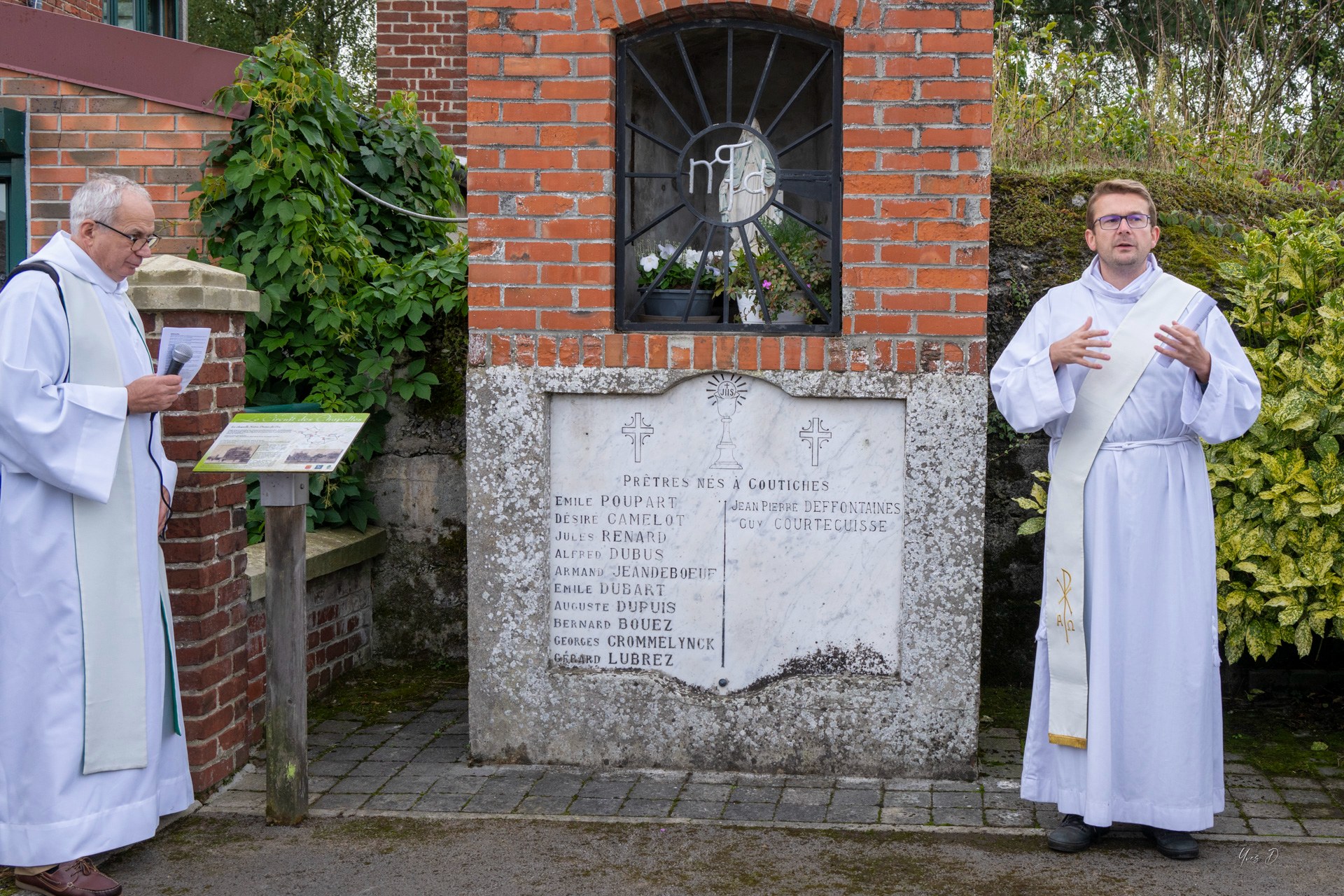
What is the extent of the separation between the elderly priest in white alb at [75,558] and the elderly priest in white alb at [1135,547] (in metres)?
2.73

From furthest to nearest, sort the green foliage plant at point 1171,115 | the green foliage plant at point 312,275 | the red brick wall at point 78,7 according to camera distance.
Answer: the red brick wall at point 78,7, the green foliage plant at point 1171,115, the green foliage plant at point 312,275

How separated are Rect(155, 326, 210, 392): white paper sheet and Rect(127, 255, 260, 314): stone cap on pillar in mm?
404

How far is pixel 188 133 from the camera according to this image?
6062 mm

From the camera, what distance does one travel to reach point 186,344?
12.9ft

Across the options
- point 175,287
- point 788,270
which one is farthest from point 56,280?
point 788,270

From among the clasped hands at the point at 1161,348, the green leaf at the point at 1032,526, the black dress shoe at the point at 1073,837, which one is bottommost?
the black dress shoe at the point at 1073,837

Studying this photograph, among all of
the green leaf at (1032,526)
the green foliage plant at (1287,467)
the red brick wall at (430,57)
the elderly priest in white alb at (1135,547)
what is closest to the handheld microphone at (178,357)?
the elderly priest in white alb at (1135,547)

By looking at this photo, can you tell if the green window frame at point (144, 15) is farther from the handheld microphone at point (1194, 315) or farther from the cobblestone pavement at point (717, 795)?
the handheld microphone at point (1194, 315)

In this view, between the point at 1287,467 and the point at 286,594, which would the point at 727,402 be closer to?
the point at 286,594

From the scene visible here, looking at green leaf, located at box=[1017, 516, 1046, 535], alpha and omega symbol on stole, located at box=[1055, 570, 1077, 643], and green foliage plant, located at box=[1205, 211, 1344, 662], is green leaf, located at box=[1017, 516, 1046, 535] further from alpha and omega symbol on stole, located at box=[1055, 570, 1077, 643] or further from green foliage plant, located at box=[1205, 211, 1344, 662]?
alpha and omega symbol on stole, located at box=[1055, 570, 1077, 643]

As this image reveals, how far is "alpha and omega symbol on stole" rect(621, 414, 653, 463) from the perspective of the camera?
4750 millimetres

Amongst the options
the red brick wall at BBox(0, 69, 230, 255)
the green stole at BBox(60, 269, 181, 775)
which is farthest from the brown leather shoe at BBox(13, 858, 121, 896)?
the red brick wall at BBox(0, 69, 230, 255)

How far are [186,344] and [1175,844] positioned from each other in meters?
3.42

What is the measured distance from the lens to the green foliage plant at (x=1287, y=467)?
15.3 ft
